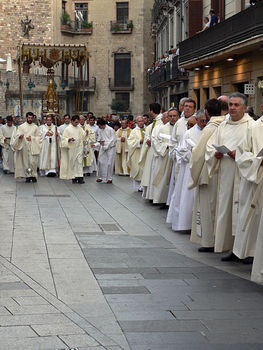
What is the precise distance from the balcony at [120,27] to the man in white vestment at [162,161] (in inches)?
1763

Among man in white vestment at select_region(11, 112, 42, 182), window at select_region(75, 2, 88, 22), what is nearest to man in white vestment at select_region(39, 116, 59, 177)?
man in white vestment at select_region(11, 112, 42, 182)

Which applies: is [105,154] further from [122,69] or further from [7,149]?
[122,69]

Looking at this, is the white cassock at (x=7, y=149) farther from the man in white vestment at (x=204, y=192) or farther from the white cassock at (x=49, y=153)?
the man in white vestment at (x=204, y=192)

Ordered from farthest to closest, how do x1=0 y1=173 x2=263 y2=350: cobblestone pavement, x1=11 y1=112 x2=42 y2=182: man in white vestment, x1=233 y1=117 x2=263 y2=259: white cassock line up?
x1=11 y1=112 x2=42 y2=182: man in white vestment → x1=233 y1=117 x2=263 y2=259: white cassock → x1=0 y1=173 x2=263 y2=350: cobblestone pavement

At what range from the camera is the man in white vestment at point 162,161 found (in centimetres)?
1335

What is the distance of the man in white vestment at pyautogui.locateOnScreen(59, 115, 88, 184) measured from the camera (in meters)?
19.9

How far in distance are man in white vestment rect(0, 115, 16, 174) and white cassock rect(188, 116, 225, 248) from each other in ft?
47.7

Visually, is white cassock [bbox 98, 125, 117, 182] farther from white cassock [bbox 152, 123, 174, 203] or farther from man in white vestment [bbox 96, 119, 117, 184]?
white cassock [bbox 152, 123, 174, 203]

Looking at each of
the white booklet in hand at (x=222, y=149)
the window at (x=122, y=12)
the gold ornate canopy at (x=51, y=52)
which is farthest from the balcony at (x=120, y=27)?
the white booklet in hand at (x=222, y=149)

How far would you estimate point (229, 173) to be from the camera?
8.84 m

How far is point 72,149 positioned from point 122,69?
38939 millimetres

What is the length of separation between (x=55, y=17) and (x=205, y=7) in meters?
27.3

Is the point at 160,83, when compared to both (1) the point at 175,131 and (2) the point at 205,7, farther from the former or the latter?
(1) the point at 175,131

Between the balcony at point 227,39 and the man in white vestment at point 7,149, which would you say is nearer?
the balcony at point 227,39
